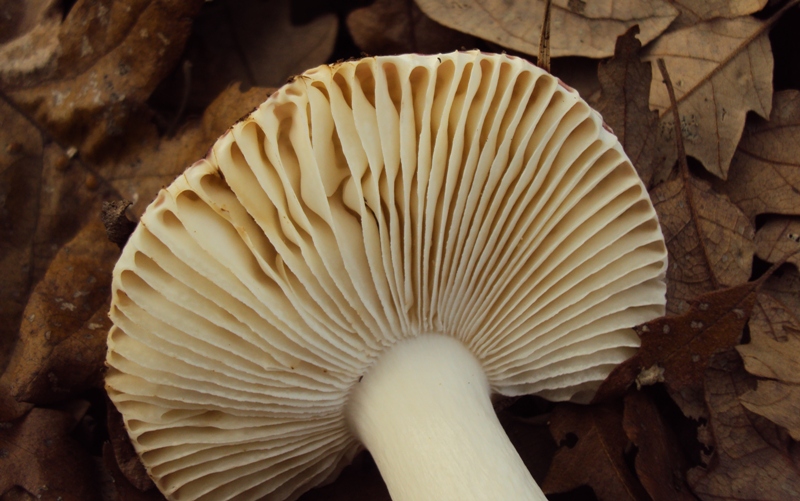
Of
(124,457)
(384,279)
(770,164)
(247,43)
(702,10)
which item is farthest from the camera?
(247,43)

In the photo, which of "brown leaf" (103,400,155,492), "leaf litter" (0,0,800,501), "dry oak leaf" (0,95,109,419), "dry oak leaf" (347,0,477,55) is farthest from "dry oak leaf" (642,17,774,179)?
"dry oak leaf" (0,95,109,419)

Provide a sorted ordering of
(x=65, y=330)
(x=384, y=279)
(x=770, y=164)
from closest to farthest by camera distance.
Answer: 1. (x=384, y=279)
2. (x=65, y=330)
3. (x=770, y=164)

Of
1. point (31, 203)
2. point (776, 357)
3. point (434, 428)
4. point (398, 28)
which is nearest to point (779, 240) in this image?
point (776, 357)

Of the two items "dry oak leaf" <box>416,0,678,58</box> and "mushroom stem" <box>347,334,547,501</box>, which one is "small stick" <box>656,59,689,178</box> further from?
"mushroom stem" <box>347,334,547,501</box>

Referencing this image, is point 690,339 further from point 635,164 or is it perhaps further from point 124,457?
point 124,457

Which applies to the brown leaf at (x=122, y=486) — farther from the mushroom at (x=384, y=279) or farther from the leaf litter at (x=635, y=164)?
the mushroom at (x=384, y=279)

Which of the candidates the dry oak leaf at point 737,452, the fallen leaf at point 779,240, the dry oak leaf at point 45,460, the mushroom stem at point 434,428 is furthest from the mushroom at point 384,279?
the fallen leaf at point 779,240

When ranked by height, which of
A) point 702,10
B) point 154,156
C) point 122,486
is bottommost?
point 122,486

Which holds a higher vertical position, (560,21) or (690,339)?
(560,21)
